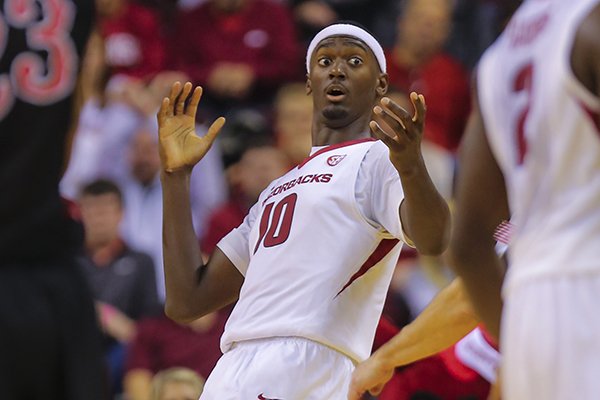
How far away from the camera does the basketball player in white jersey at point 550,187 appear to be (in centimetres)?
299

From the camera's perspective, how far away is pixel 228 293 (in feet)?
17.5

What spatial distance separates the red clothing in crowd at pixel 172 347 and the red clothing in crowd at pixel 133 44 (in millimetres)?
3181

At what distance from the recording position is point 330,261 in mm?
4859

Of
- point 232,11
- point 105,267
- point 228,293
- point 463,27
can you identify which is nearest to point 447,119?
point 463,27

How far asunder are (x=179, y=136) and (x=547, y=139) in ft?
8.36

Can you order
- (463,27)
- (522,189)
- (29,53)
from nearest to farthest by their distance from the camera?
(522,189) < (29,53) < (463,27)

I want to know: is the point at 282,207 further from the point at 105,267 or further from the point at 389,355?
the point at 105,267

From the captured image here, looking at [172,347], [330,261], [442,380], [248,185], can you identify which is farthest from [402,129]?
[248,185]

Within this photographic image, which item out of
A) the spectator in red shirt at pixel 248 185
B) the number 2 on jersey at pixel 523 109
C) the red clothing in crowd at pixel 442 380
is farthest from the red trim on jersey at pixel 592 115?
the spectator in red shirt at pixel 248 185

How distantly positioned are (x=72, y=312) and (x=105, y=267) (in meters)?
5.17

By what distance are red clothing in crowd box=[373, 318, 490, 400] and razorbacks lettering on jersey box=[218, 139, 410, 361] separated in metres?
1.26

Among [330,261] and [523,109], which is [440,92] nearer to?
[330,261]

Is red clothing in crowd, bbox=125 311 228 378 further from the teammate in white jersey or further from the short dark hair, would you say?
the teammate in white jersey

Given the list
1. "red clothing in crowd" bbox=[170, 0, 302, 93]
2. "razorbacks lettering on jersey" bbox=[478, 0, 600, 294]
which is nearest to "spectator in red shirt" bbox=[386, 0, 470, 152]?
"red clothing in crowd" bbox=[170, 0, 302, 93]
